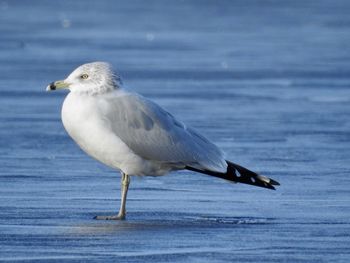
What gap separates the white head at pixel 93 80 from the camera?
376 inches

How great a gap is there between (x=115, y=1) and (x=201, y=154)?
111 ft

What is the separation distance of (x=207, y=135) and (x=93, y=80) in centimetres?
442

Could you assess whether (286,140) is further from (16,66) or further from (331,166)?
(16,66)

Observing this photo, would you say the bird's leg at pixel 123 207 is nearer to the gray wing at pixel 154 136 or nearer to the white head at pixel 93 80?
the gray wing at pixel 154 136

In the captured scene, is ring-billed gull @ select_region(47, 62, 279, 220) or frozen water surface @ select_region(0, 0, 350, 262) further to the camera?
ring-billed gull @ select_region(47, 62, 279, 220)

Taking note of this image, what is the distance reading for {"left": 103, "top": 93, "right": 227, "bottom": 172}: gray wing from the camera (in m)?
9.48

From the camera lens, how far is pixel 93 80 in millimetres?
9578

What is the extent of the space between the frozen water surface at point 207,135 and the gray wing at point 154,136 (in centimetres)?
37

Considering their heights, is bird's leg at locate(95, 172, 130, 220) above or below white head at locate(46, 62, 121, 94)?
below

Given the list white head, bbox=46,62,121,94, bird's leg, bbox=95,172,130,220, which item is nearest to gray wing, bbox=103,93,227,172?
white head, bbox=46,62,121,94

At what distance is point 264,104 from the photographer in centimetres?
1664

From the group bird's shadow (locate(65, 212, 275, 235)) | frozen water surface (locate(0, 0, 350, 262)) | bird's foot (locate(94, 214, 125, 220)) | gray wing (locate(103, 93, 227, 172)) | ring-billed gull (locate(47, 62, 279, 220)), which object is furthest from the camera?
gray wing (locate(103, 93, 227, 172))

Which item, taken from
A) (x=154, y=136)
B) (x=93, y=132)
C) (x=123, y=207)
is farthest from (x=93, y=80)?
(x=123, y=207)

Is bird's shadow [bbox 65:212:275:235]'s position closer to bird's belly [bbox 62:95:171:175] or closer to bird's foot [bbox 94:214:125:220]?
bird's foot [bbox 94:214:125:220]
